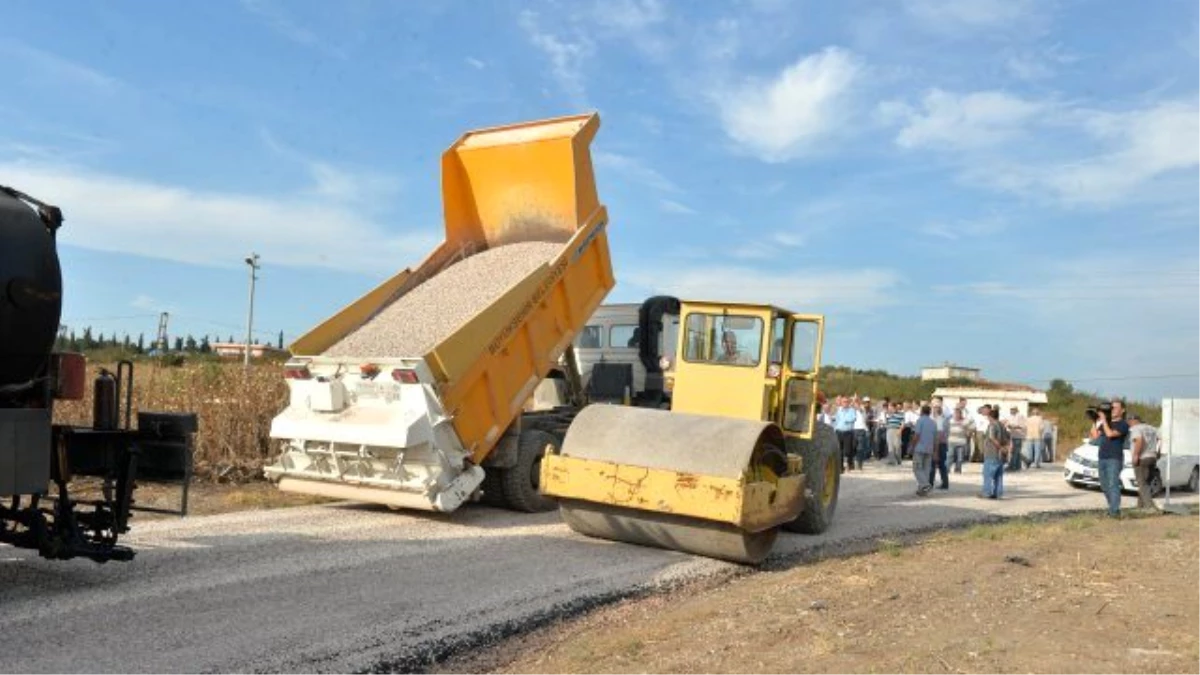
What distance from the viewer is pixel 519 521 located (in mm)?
10406

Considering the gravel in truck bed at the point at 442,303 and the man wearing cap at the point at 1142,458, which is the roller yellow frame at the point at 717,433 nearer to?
the gravel in truck bed at the point at 442,303

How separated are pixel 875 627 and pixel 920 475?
10073mm

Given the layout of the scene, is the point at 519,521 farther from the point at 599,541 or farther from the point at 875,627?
the point at 875,627

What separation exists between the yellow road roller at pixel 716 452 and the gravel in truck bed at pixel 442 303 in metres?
1.92

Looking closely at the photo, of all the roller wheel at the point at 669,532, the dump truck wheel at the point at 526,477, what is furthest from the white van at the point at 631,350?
the roller wheel at the point at 669,532

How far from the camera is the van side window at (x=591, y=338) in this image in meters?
13.9

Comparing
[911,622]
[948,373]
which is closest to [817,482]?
[911,622]

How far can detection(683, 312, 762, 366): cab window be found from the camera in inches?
397

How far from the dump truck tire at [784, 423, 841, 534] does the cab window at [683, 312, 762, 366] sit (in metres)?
1.31

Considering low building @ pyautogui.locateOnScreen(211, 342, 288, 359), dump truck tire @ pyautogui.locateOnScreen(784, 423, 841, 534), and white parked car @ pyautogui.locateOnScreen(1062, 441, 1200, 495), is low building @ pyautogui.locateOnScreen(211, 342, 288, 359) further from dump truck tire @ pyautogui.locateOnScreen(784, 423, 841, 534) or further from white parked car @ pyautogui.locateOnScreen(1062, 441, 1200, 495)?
white parked car @ pyautogui.locateOnScreen(1062, 441, 1200, 495)

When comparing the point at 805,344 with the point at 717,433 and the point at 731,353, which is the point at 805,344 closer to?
the point at 731,353

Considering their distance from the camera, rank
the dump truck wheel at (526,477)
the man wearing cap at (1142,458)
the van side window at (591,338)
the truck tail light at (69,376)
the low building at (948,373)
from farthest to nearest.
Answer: the low building at (948,373)
the man wearing cap at (1142,458)
the van side window at (591,338)
the dump truck wheel at (526,477)
the truck tail light at (69,376)

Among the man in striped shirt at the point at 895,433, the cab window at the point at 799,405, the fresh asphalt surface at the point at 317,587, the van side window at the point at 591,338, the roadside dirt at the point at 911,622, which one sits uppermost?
the van side window at the point at 591,338

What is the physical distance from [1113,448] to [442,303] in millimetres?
9519
